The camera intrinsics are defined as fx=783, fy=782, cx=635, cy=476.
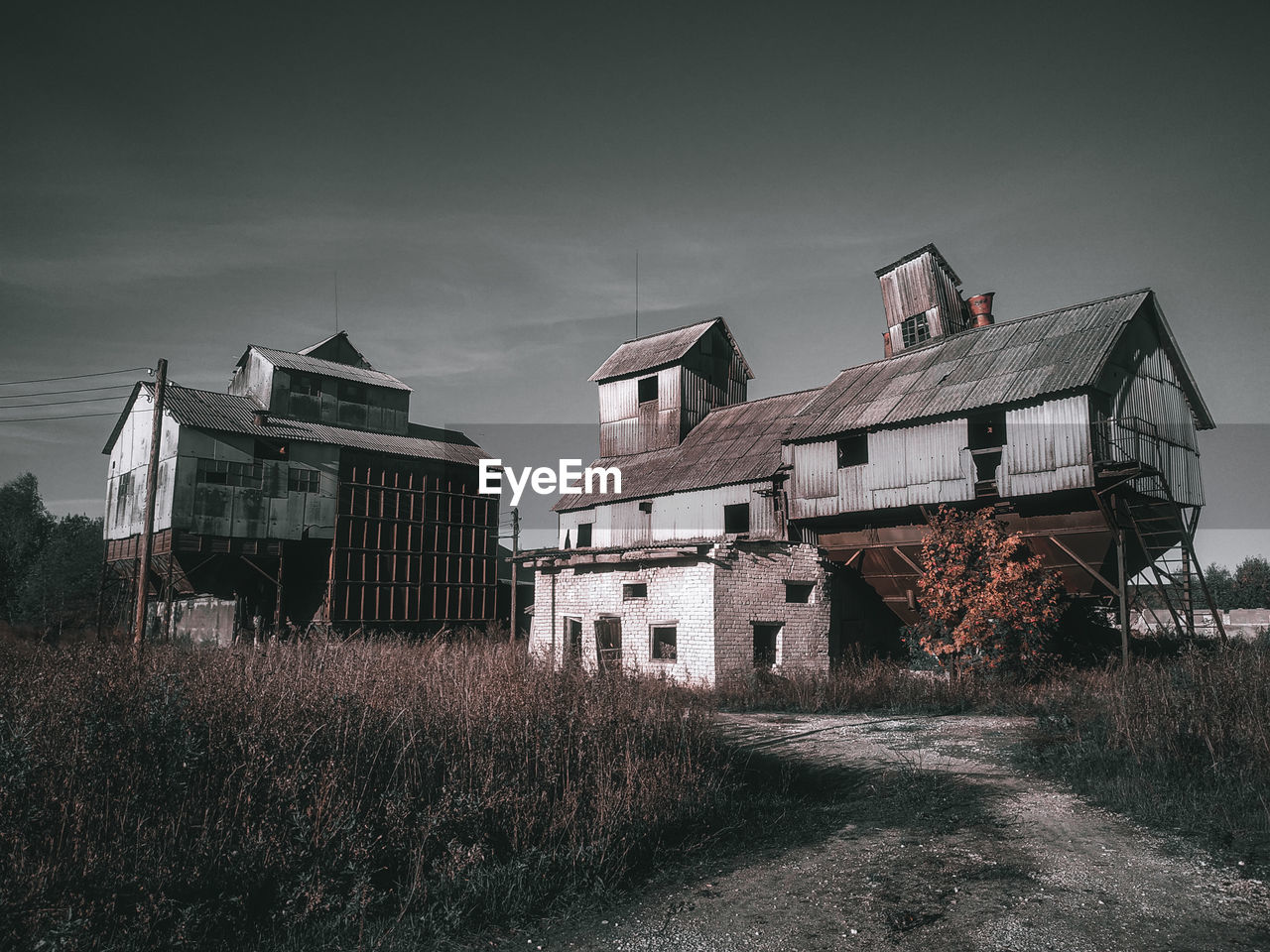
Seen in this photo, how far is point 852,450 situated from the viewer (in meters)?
21.2

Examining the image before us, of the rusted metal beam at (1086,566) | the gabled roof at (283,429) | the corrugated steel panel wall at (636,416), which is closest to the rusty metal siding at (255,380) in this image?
the gabled roof at (283,429)

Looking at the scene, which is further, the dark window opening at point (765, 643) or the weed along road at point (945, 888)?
the dark window opening at point (765, 643)

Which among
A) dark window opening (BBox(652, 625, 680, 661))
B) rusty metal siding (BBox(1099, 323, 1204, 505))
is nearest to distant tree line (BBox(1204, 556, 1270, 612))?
rusty metal siding (BBox(1099, 323, 1204, 505))

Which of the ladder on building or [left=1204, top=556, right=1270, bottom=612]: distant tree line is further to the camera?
[left=1204, top=556, right=1270, bottom=612]: distant tree line

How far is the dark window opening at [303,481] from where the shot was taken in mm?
28344

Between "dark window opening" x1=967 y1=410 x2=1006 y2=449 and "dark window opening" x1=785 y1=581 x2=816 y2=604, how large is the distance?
5.47 meters

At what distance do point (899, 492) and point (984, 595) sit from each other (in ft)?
11.1

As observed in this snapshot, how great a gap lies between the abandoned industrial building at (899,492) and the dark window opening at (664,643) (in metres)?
0.05

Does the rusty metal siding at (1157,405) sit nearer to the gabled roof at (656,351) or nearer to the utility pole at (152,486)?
the gabled roof at (656,351)

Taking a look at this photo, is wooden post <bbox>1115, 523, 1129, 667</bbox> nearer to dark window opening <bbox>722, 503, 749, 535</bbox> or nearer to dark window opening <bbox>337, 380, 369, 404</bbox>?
dark window opening <bbox>722, 503, 749, 535</bbox>

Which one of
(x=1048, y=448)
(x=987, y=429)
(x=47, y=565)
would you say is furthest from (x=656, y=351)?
(x=47, y=565)

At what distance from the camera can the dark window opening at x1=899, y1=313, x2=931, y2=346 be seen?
2508cm

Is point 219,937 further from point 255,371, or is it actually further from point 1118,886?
point 255,371

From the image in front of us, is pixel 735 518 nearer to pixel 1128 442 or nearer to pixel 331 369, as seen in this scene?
Result: pixel 1128 442
